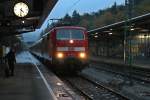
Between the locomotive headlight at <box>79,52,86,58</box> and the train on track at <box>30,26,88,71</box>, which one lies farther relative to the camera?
the locomotive headlight at <box>79,52,86,58</box>

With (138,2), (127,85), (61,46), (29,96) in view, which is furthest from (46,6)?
(138,2)

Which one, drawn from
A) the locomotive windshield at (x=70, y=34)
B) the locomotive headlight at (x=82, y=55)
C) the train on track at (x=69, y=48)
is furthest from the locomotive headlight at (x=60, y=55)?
the locomotive windshield at (x=70, y=34)

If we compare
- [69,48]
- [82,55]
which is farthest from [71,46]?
[82,55]

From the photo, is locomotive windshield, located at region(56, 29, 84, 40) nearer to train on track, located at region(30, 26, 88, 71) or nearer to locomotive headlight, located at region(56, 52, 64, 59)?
train on track, located at region(30, 26, 88, 71)

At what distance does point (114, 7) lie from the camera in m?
86.2

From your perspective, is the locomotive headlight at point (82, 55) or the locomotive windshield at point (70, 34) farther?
the locomotive windshield at point (70, 34)

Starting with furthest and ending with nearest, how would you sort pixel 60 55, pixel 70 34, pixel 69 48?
pixel 70 34 → pixel 69 48 → pixel 60 55

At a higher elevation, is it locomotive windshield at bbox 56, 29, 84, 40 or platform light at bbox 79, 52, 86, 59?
locomotive windshield at bbox 56, 29, 84, 40

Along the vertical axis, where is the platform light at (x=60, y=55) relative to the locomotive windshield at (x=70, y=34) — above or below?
below

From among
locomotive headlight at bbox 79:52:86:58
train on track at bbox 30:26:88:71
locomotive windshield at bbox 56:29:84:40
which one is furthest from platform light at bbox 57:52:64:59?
locomotive windshield at bbox 56:29:84:40

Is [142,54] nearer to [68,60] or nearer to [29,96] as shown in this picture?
[68,60]

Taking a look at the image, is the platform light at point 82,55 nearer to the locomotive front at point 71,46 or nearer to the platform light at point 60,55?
the locomotive front at point 71,46

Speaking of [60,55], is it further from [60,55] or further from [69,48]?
[69,48]

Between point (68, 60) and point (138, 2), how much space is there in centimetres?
5277
